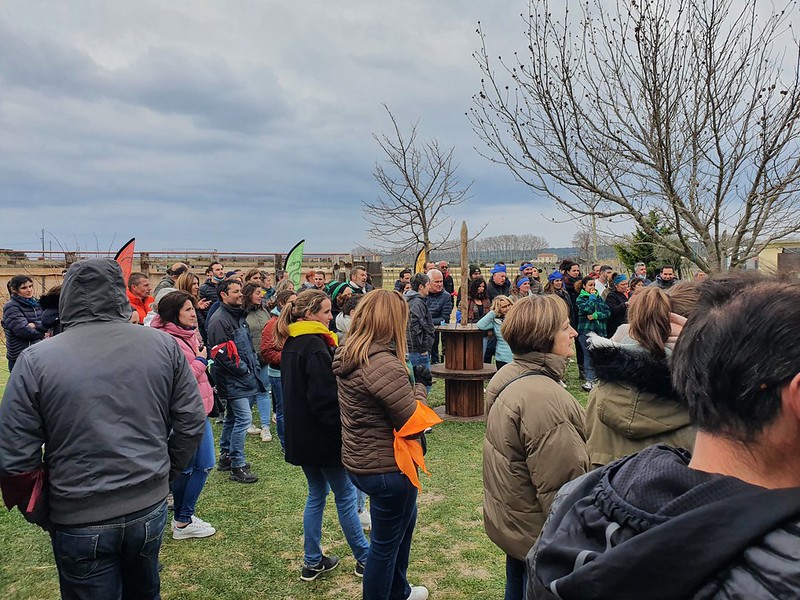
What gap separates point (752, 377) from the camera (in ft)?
3.03

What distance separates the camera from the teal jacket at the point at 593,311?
30.4 ft

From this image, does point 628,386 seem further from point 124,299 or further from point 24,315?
point 24,315

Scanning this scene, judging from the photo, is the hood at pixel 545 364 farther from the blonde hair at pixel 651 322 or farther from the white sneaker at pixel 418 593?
the white sneaker at pixel 418 593

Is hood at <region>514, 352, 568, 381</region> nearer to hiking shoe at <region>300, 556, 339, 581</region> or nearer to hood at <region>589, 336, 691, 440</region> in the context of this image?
hood at <region>589, 336, 691, 440</region>

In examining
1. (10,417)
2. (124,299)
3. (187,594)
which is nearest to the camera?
(10,417)

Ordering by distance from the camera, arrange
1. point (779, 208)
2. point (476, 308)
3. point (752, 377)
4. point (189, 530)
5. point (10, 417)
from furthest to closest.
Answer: point (476, 308), point (779, 208), point (189, 530), point (10, 417), point (752, 377)

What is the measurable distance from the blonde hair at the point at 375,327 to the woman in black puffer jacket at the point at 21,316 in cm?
632

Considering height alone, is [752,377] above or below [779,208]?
below

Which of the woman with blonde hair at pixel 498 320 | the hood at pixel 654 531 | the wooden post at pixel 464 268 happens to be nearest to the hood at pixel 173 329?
the hood at pixel 654 531

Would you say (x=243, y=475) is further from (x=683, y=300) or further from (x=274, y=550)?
(x=683, y=300)

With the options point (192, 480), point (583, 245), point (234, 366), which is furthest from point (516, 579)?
point (583, 245)

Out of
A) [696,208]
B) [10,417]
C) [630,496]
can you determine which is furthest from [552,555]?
[696,208]

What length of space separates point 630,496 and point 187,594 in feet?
11.9

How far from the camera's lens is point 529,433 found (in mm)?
2512
